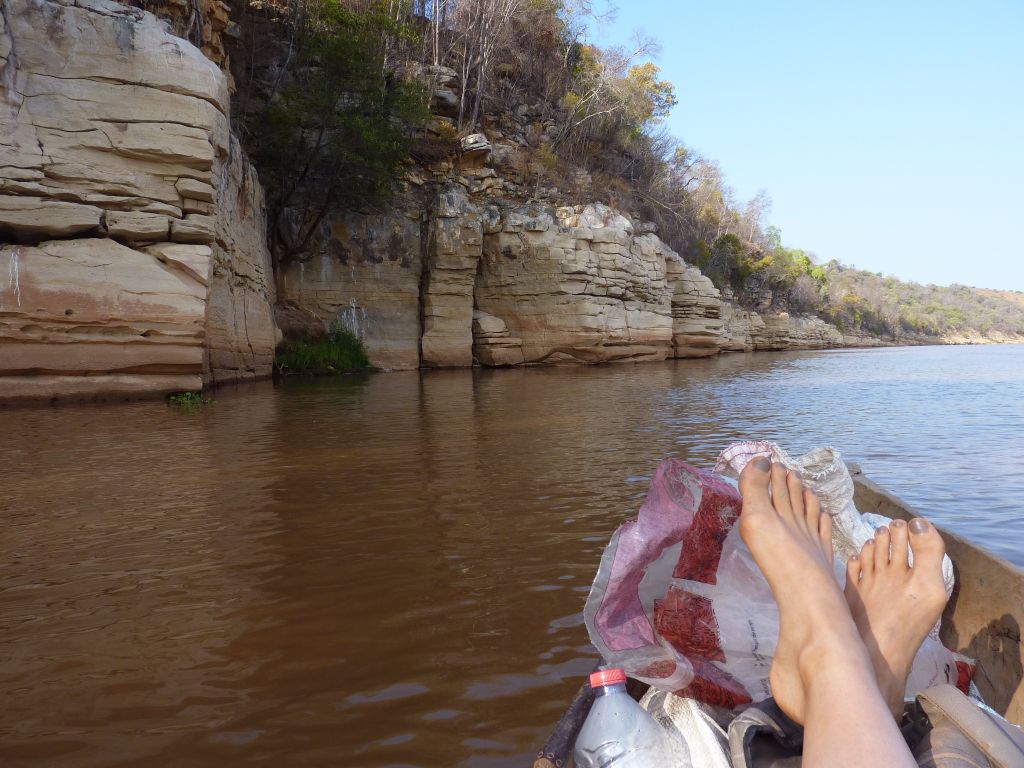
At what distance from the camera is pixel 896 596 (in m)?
1.31

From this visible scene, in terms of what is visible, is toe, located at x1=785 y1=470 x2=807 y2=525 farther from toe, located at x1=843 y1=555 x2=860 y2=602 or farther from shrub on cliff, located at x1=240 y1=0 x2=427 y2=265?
shrub on cliff, located at x1=240 y1=0 x2=427 y2=265

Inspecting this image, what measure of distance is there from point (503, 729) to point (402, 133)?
1559 centimetres

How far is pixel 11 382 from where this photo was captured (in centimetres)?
762

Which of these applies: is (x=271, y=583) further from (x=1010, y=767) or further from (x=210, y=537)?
(x=1010, y=767)

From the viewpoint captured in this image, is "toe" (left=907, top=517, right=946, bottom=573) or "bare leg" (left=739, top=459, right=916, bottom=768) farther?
"toe" (left=907, top=517, right=946, bottom=573)

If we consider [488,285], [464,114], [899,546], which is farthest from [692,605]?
[464,114]

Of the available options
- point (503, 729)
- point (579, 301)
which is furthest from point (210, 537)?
point (579, 301)

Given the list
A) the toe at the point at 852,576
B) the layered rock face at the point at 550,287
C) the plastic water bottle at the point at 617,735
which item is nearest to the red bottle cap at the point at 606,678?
the plastic water bottle at the point at 617,735

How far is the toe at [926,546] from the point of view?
52.9 inches

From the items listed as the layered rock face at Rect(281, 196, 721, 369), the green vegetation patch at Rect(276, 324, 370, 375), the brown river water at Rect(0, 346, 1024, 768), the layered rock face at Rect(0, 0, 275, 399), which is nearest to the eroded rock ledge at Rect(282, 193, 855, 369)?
the layered rock face at Rect(281, 196, 721, 369)

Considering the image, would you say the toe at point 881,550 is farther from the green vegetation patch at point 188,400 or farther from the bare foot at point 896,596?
the green vegetation patch at point 188,400

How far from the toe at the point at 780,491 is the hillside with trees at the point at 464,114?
13.9 m

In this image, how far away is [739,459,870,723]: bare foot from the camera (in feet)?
3.60

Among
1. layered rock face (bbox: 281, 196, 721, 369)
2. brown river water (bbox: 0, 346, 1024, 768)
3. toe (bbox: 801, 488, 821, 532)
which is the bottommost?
brown river water (bbox: 0, 346, 1024, 768)
